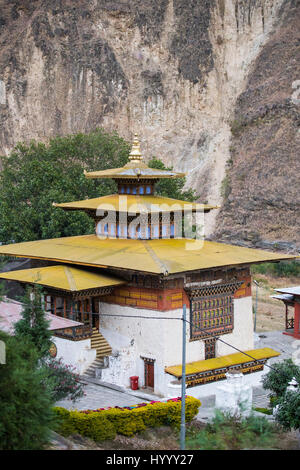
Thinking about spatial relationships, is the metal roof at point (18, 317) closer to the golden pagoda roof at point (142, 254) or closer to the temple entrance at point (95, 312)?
the temple entrance at point (95, 312)

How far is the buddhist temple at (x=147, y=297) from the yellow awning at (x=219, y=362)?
3 centimetres

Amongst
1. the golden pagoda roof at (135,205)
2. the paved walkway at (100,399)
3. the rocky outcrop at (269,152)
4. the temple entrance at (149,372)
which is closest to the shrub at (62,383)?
the paved walkway at (100,399)

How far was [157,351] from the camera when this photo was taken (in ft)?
66.3

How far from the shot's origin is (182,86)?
204 feet

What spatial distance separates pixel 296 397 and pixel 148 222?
8.95 meters

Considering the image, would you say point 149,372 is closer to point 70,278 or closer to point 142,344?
point 142,344

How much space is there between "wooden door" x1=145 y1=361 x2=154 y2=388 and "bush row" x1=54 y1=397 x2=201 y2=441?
2.59 metres

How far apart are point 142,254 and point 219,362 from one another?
13.3ft

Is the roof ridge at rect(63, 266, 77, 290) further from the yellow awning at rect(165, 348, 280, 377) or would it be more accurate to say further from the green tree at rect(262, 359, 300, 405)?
the green tree at rect(262, 359, 300, 405)

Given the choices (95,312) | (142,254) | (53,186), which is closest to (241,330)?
(142,254)

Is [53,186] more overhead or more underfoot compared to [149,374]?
more overhead

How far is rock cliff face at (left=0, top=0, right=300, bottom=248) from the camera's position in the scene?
5294 centimetres

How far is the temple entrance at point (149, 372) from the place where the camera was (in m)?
20.5

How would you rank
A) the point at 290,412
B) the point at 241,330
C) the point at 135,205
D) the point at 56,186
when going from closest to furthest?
1. the point at 290,412
2. the point at 241,330
3. the point at 135,205
4. the point at 56,186
